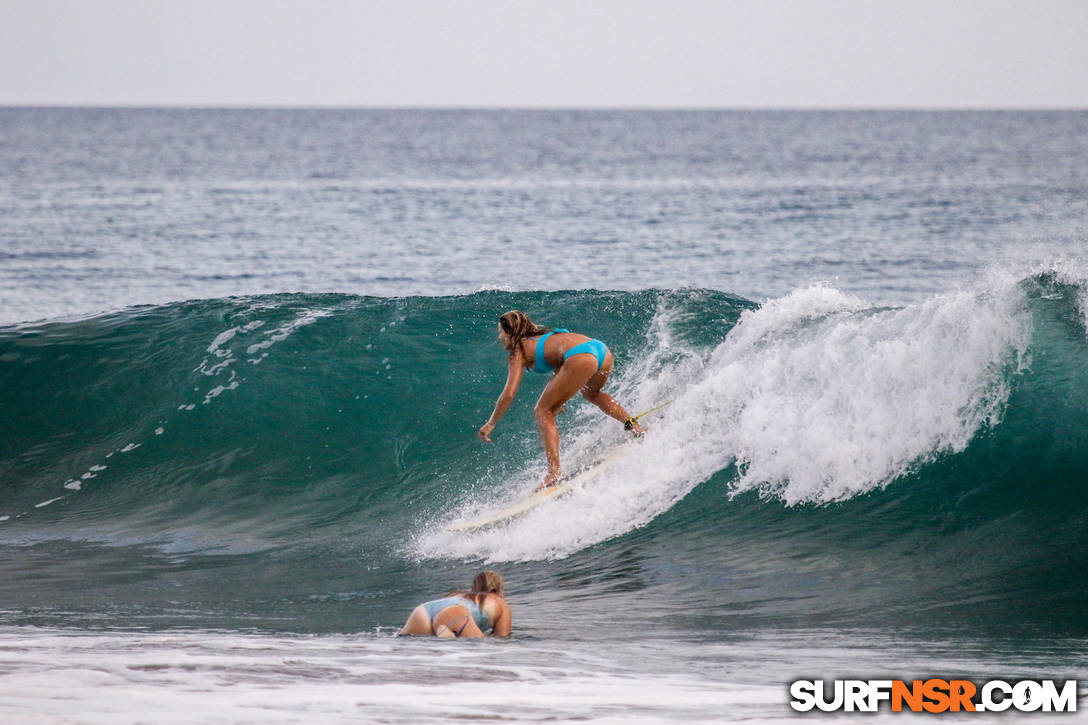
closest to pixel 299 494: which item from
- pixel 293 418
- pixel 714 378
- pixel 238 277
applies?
pixel 293 418

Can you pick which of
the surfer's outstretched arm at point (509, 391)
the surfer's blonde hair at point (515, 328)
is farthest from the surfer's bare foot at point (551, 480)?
the surfer's blonde hair at point (515, 328)

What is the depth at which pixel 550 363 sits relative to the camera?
8.56 m

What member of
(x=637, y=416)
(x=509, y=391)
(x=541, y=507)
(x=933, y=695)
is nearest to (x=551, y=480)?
(x=541, y=507)

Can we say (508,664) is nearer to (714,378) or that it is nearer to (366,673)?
(366,673)

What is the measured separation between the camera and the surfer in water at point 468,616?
597 centimetres

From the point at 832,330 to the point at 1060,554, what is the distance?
292cm

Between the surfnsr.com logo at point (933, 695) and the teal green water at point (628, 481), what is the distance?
48.6 inches

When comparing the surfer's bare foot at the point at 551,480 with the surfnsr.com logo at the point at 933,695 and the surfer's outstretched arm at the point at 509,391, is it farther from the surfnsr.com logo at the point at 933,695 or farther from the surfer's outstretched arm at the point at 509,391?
the surfnsr.com logo at the point at 933,695

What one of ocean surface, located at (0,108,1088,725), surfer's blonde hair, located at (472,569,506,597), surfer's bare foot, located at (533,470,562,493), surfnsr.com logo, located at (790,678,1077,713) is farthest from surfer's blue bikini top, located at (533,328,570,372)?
surfnsr.com logo, located at (790,678,1077,713)

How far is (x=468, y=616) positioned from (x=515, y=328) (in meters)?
2.85

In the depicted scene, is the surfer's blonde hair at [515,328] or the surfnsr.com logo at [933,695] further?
the surfer's blonde hair at [515,328]

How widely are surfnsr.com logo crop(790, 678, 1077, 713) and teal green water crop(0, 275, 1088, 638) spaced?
1235 mm

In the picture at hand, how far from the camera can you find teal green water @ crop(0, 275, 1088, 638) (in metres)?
7.12

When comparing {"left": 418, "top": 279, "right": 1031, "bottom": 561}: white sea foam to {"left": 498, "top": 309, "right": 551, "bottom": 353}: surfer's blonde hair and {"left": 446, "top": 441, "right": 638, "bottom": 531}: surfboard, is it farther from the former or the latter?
{"left": 498, "top": 309, "right": 551, "bottom": 353}: surfer's blonde hair
